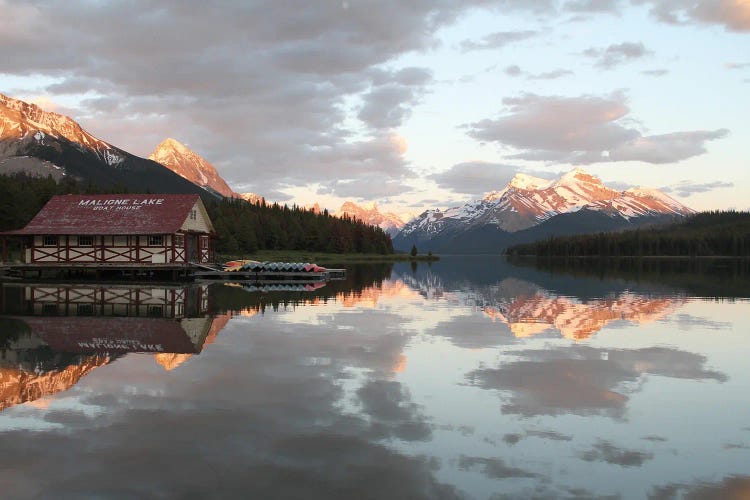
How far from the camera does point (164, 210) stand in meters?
62.8

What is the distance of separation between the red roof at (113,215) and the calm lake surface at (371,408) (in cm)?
3508

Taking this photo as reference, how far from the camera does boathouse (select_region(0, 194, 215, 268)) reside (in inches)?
2381

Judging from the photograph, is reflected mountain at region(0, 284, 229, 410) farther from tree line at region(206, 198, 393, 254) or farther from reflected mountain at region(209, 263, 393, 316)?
tree line at region(206, 198, 393, 254)

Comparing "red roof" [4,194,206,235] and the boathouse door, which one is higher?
"red roof" [4,194,206,235]

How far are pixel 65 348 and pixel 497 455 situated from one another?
15.3 meters

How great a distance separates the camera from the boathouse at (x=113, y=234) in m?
60.5

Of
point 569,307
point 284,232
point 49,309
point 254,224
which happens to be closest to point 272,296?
point 49,309

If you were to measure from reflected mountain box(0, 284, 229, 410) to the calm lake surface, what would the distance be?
5.0 inches

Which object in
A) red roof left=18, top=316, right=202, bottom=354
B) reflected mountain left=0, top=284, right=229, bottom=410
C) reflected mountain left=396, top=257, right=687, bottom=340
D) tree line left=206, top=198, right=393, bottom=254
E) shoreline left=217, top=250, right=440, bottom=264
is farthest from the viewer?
tree line left=206, top=198, right=393, bottom=254

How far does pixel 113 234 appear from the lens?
5981 cm

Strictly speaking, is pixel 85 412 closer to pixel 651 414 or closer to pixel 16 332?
pixel 651 414

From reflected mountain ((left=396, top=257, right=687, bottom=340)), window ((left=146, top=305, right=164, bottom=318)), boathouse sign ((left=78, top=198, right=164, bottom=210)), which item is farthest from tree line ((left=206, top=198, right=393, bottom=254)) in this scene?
window ((left=146, top=305, right=164, bottom=318))

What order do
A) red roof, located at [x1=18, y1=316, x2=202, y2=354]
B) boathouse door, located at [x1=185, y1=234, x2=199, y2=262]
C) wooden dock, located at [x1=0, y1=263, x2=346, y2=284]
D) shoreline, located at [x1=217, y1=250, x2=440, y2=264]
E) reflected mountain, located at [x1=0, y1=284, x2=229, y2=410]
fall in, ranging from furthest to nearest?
shoreline, located at [x1=217, y1=250, x2=440, y2=264] → boathouse door, located at [x1=185, y1=234, x2=199, y2=262] → wooden dock, located at [x1=0, y1=263, x2=346, y2=284] → red roof, located at [x1=18, y1=316, x2=202, y2=354] → reflected mountain, located at [x1=0, y1=284, x2=229, y2=410]

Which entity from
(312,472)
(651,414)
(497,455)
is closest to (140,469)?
(312,472)
